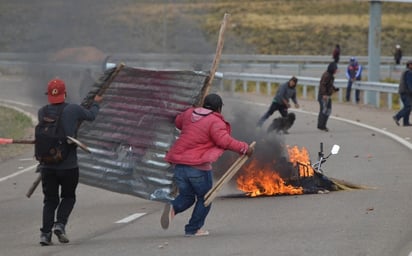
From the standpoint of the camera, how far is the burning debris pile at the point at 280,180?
14016 mm

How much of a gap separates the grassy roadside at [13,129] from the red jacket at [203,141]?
11171 mm

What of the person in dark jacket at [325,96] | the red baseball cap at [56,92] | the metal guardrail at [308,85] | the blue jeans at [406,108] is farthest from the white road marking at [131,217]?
the metal guardrail at [308,85]

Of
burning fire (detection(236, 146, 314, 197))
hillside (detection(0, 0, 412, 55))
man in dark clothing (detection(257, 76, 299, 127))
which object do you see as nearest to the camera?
burning fire (detection(236, 146, 314, 197))

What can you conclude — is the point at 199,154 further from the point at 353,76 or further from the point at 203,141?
the point at 353,76

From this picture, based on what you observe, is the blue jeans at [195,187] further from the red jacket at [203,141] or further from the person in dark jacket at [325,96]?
the person in dark jacket at [325,96]

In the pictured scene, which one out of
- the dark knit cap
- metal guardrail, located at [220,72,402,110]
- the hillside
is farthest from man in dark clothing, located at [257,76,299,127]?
the dark knit cap

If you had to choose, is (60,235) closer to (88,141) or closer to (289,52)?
(88,141)

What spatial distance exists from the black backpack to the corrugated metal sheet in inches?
93.6

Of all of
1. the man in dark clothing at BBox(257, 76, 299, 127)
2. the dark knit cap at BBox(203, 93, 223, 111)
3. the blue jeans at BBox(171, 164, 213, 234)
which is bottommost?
the man in dark clothing at BBox(257, 76, 299, 127)

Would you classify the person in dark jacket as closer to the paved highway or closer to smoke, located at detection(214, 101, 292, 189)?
smoke, located at detection(214, 101, 292, 189)

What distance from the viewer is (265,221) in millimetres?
11906

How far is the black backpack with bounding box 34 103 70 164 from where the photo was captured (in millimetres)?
10578

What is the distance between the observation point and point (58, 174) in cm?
1067

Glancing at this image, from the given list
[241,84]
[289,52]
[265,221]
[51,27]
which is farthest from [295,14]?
[265,221]
